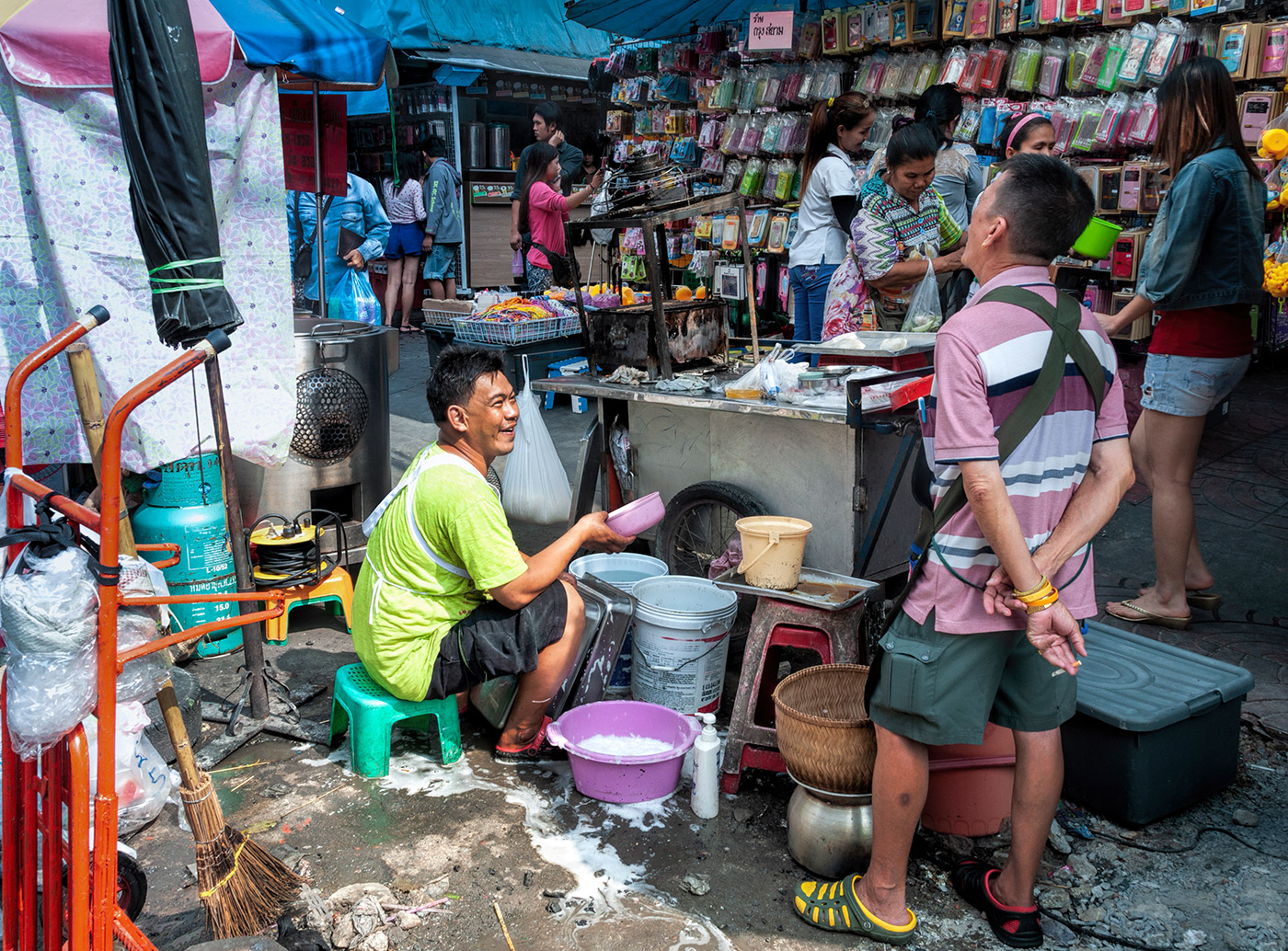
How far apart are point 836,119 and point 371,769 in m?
4.36

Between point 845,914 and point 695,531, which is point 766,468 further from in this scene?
point 845,914

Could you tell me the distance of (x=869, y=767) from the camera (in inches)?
107

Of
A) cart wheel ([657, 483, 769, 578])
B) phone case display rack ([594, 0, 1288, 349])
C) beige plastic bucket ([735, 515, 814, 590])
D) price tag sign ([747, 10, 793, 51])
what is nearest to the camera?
beige plastic bucket ([735, 515, 814, 590])

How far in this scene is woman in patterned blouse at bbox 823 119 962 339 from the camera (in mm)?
4797

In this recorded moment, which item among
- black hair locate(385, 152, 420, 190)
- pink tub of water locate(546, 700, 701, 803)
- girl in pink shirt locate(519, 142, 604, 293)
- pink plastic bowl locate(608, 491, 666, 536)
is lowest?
pink tub of water locate(546, 700, 701, 803)

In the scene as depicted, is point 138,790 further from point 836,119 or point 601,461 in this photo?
point 836,119

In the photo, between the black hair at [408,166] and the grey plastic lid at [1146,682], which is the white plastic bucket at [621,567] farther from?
the black hair at [408,166]

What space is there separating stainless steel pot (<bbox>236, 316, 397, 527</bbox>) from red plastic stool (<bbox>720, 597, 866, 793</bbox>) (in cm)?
257

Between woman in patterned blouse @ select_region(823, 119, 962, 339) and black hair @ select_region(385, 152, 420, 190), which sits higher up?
black hair @ select_region(385, 152, 420, 190)

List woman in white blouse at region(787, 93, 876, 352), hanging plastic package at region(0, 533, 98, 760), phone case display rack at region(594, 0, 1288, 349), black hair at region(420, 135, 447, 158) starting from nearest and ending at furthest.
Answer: hanging plastic package at region(0, 533, 98, 760) < woman in white blouse at region(787, 93, 876, 352) < phone case display rack at region(594, 0, 1288, 349) < black hair at region(420, 135, 447, 158)

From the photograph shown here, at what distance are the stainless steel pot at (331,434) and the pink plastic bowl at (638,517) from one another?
83.7 inches

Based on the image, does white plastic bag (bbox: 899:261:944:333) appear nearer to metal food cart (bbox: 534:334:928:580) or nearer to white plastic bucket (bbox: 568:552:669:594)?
metal food cart (bbox: 534:334:928:580)

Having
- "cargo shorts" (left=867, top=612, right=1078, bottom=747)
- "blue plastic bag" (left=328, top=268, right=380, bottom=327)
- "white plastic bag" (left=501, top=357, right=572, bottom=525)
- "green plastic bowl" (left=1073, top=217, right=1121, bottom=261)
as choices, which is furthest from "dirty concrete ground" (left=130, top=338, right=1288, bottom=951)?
"blue plastic bag" (left=328, top=268, right=380, bottom=327)

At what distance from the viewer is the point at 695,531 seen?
4.74 metres
